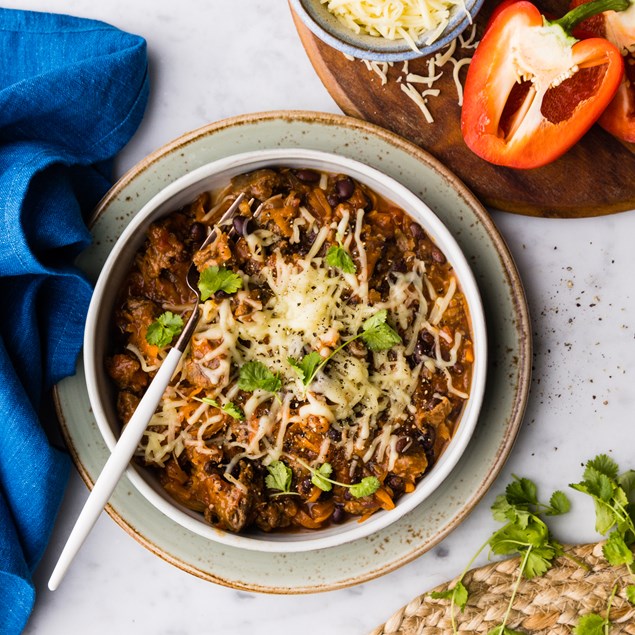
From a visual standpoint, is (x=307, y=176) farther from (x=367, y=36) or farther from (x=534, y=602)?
(x=534, y=602)

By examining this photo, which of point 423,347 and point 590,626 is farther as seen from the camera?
point 590,626

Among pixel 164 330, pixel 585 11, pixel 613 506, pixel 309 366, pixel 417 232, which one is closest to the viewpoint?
pixel 585 11

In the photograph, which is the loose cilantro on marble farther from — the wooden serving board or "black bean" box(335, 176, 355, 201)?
"black bean" box(335, 176, 355, 201)

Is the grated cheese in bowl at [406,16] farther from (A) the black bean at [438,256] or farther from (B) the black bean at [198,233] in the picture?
(B) the black bean at [198,233]

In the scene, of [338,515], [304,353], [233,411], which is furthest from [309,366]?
[338,515]

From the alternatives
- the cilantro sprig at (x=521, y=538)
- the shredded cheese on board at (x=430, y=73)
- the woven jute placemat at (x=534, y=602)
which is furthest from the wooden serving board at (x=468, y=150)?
the woven jute placemat at (x=534, y=602)

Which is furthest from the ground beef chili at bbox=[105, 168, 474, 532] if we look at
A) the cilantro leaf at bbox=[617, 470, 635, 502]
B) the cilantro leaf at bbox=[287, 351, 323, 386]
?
the cilantro leaf at bbox=[617, 470, 635, 502]
